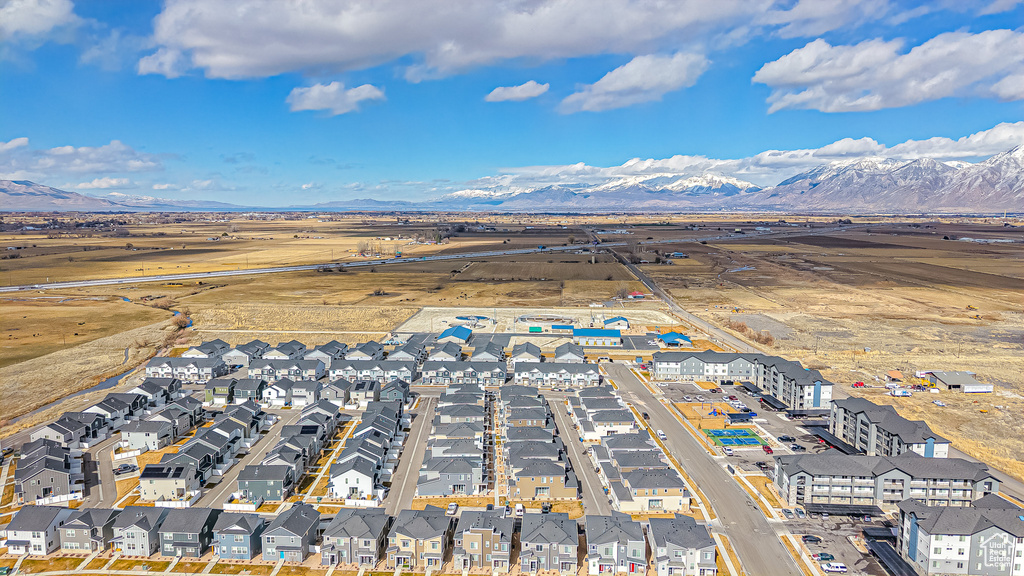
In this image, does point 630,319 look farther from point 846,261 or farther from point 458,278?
point 846,261

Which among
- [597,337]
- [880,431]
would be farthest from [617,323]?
[880,431]

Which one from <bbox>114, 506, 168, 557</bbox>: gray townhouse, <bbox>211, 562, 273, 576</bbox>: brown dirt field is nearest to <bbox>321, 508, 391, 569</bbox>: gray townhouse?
<bbox>211, 562, 273, 576</bbox>: brown dirt field

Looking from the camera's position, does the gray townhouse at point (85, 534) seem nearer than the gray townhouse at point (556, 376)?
Yes

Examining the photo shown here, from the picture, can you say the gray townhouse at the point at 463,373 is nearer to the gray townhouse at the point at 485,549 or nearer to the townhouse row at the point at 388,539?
the townhouse row at the point at 388,539

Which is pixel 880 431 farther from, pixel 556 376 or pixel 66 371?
pixel 66 371

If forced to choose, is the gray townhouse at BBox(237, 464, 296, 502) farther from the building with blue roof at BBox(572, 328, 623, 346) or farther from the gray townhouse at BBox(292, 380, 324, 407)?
the building with blue roof at BBox(572, 328, 623, 346)

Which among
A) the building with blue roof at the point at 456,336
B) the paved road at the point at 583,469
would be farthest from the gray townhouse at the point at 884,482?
the building with blue roof at the point at 456,336
